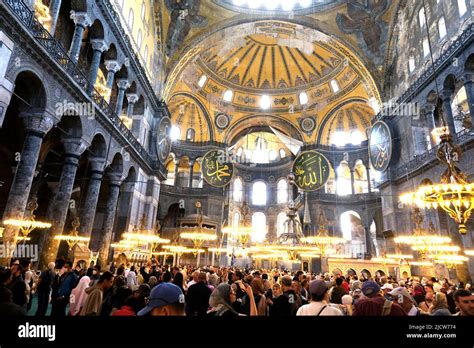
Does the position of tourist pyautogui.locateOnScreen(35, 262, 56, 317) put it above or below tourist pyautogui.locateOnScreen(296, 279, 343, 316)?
below

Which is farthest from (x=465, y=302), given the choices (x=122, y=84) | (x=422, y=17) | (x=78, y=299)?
(x=422, y=17)

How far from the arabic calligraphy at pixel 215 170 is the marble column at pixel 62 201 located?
16.1ft

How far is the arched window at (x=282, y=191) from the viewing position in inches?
987

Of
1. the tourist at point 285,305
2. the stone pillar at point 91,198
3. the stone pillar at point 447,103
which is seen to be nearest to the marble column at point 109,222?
the stone pillar at point 91,198

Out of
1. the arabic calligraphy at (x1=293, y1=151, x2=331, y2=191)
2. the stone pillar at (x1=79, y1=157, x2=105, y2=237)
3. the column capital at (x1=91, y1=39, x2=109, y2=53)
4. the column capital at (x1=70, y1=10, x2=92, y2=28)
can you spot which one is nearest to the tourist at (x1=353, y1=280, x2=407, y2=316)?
the stone pillar at (x1=79, y1=157, x2=105, y2=237)

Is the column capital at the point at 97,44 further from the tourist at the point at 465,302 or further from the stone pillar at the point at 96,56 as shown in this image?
the tourist at the point at 465,302

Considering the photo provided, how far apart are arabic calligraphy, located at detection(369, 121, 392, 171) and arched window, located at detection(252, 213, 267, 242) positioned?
1316cm

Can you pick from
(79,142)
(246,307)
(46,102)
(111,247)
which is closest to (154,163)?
(111,247)

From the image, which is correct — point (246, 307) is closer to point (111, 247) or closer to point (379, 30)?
point (111, 247)

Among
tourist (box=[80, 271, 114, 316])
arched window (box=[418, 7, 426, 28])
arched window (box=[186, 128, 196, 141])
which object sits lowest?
tourist (box=[80, 271, 114, 316])

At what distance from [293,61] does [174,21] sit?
9.27 metres

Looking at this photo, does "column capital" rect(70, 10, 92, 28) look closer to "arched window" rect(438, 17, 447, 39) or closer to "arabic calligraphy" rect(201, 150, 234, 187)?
"arabic calligraphy" rect(201, 150, 234, 187)

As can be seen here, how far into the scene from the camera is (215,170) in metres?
12.3

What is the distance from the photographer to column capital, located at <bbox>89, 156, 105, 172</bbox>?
32.0 feet
